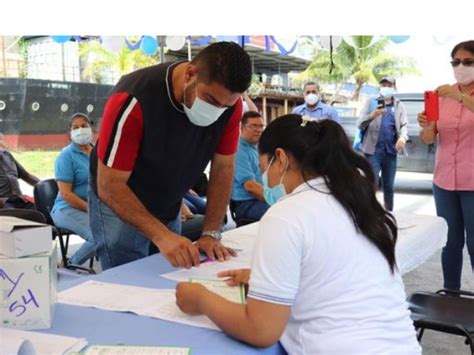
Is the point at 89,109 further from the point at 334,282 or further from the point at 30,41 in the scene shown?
the point at 334,282

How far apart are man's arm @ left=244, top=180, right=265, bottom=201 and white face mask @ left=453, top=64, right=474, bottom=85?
4.57 ft

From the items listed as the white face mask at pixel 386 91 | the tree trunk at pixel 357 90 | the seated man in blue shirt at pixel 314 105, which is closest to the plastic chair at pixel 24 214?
the seated man in blue shirt at pixel 314 105

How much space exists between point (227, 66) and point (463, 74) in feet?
5.30

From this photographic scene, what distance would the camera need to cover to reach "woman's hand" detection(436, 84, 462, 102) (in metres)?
2.39

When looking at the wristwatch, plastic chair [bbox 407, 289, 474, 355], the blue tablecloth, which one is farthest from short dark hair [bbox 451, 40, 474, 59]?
the blue tablecloth

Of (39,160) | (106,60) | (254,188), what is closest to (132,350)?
(254,188)

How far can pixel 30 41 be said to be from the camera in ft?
42.4

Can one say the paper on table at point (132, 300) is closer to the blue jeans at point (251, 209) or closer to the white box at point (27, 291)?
the white box at point (27, 291)

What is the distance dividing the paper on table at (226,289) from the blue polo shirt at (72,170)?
7.41 ft

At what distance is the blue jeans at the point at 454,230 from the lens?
249 cm

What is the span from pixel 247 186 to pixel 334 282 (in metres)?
2.34

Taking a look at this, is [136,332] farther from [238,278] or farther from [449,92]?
[449,92]

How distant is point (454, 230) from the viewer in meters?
2.52

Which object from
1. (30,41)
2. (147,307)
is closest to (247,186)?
(147,307)
